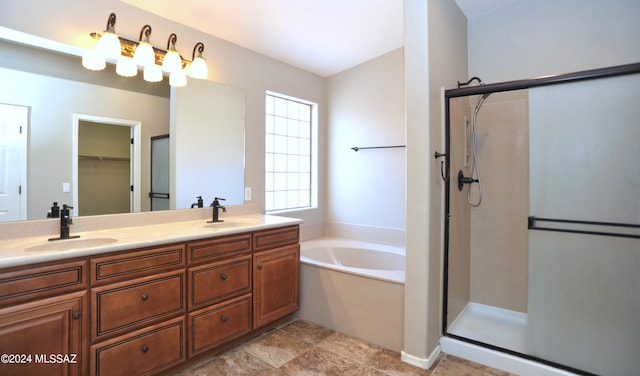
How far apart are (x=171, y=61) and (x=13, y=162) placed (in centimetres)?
113

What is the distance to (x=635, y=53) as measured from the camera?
7.20ft

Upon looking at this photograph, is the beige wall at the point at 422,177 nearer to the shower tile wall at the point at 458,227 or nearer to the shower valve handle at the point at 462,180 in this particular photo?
the shower tile wall at the point at 458,227

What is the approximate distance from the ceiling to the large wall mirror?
49cm

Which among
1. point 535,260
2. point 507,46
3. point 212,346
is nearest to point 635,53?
point 507,46

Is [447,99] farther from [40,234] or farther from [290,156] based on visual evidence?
[40,234]

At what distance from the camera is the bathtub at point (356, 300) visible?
2.21 metres

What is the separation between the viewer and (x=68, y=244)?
1739 millimetres

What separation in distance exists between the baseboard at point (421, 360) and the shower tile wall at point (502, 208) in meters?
0.98

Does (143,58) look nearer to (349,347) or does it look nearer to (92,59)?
(92,59)

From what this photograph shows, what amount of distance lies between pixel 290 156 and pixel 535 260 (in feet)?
8.32

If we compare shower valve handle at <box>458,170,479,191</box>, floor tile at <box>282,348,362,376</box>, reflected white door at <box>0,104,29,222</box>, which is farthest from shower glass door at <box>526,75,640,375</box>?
reflected white door at <box>0,104,29,222</box>

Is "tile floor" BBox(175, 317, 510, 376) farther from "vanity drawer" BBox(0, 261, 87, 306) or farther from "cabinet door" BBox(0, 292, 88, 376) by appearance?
"vanity drawer" BBox(0, 261, 87, 306)

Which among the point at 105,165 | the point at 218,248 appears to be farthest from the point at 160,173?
the point at 218,248

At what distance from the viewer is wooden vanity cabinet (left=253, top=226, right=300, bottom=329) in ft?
7.57
